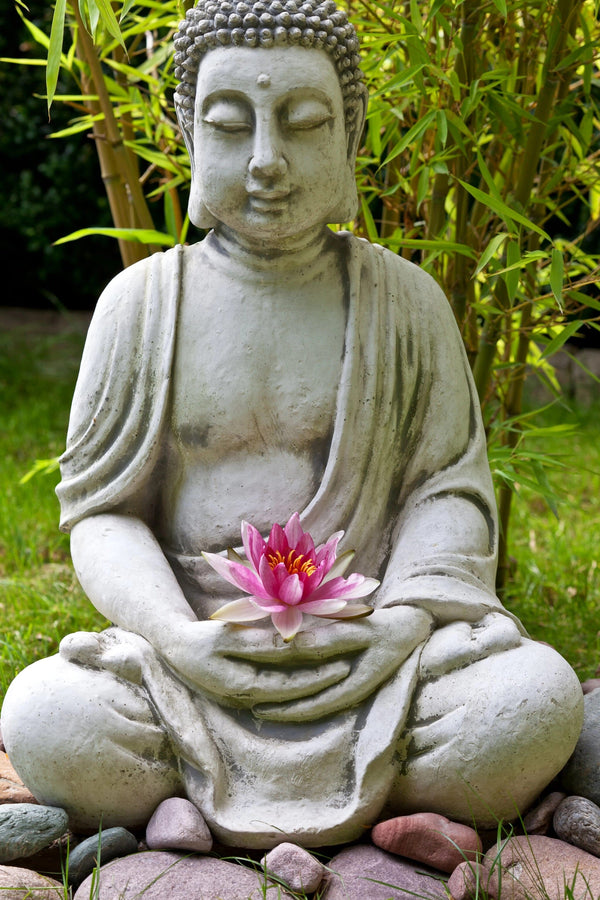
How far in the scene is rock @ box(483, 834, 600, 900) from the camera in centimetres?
228

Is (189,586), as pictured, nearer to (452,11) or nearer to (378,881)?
(378,881)

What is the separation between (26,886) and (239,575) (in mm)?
723

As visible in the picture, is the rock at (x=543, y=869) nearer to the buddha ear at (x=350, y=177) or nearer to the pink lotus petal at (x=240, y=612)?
the pink lotus petal at (x=240, y=612)

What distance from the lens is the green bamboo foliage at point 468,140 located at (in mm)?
3010

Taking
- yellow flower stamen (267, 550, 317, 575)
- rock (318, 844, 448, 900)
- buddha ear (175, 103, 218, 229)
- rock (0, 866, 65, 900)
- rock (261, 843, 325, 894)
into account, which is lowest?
rock (0, 866, 65, 900)

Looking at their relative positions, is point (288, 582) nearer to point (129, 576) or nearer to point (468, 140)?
point (129, 576)

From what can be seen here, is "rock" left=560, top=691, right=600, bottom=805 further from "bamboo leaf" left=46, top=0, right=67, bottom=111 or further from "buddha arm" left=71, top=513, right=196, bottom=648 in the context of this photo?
"bamboo leaf" left=46, top=0, right=67, bottom=111

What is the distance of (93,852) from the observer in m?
2.41

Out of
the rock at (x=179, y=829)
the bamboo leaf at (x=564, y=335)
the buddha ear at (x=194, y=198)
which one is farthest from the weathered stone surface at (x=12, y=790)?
the bamboo leaf at (x=564, y=335)

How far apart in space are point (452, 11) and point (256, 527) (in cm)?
141

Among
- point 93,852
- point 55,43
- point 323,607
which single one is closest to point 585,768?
point 323,607

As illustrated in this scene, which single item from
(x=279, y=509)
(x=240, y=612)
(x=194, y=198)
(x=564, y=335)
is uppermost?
(x=194, y=198)

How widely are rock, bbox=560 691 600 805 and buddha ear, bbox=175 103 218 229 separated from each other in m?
1.38

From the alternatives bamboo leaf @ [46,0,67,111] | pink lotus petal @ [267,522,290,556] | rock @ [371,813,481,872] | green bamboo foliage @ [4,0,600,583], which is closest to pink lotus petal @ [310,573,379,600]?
pink lotus petal @ [267,522,290,556]
